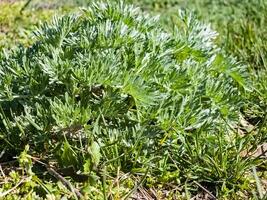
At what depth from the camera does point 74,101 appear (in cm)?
311

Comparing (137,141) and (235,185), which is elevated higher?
(137,141)

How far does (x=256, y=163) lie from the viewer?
10.8ft

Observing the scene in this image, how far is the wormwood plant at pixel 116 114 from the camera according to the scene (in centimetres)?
308

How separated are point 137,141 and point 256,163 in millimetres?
666

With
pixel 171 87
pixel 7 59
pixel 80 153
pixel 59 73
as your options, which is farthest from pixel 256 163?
pixel 7 59

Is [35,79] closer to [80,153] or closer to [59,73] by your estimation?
[59,73]

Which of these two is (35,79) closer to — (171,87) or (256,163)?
(171,87)

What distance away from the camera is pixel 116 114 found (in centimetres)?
315

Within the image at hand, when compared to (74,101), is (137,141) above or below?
below

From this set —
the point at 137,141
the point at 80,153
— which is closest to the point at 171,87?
the point at 137,141

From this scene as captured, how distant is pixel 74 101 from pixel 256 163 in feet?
3.35

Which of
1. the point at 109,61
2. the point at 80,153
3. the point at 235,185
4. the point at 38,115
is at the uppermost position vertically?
the point at 109,61

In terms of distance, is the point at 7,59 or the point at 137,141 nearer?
the point at 137,141

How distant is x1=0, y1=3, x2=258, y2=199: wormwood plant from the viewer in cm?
308
